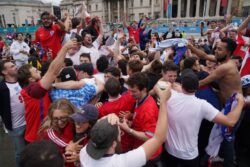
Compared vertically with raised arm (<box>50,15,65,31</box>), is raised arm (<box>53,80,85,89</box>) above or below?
below

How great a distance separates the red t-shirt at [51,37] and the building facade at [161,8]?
36.9 metres

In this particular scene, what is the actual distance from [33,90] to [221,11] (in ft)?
200

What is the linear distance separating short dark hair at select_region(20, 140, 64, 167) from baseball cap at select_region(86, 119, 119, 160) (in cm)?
30

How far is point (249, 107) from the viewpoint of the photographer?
362 cm

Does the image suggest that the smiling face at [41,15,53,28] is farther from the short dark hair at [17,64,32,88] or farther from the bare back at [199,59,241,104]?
the bare back at [199,59,241,104]

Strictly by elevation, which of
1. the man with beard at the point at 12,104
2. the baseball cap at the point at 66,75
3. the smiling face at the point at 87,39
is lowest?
the man with beard at the point at 12,104

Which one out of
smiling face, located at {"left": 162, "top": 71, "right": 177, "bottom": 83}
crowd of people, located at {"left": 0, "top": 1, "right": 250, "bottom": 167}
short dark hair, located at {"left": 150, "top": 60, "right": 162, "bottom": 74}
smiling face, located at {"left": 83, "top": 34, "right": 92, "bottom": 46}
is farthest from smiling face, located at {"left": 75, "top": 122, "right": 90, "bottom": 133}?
smiling face, located at {"left": 83, "top": 34, "right": 92, "bottom": 46}

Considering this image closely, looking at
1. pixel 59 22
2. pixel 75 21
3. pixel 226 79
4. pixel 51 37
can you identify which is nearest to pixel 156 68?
pixel 226 79

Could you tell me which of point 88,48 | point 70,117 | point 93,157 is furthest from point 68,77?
point 88,48

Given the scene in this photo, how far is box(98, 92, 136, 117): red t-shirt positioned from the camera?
2.71 m

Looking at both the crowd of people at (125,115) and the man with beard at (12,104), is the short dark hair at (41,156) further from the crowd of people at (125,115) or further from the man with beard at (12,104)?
the man with beard at (12,104)

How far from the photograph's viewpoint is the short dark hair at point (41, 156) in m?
1.34

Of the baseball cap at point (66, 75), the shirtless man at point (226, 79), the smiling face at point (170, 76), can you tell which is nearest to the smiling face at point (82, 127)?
the baseball cap at point (66, 75)

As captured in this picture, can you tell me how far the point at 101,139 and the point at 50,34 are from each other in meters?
5.08
